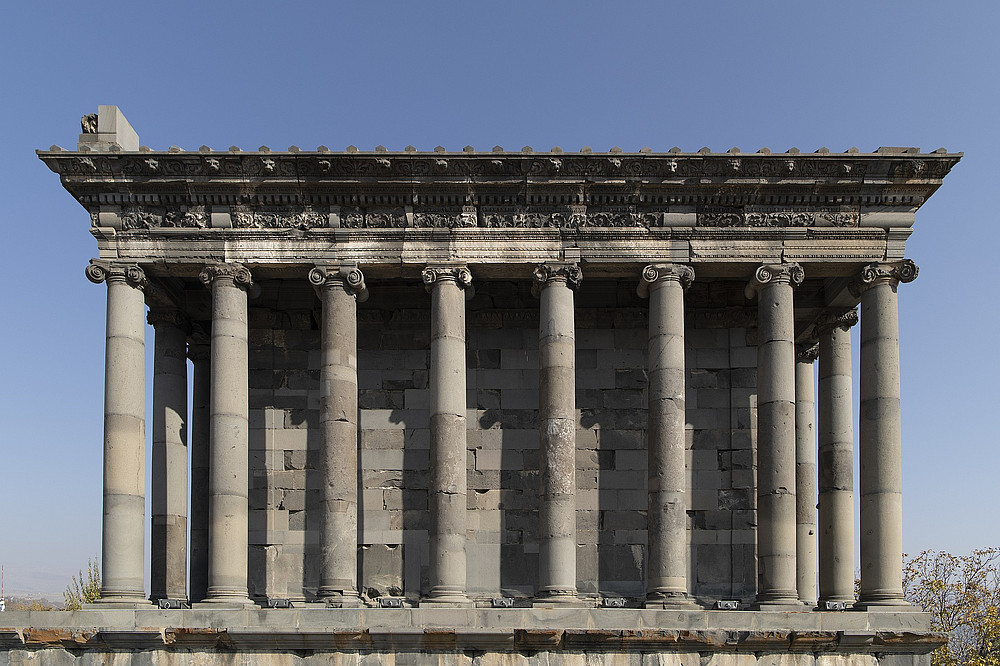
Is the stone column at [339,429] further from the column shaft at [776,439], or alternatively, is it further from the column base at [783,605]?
the column shaft at [776,439]

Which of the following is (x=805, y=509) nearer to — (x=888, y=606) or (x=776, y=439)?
(x=776, y=439)

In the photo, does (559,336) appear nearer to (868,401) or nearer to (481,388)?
(481,388)

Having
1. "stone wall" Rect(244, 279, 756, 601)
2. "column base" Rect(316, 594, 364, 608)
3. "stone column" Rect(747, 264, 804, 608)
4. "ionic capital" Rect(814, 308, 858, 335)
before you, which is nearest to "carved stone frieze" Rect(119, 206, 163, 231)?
"stone wall" Rect(244, 279, 756, 601)

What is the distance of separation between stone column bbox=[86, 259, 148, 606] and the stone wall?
128 inches

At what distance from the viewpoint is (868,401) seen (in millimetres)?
21422

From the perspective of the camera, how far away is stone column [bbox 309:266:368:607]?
2052 centimetres

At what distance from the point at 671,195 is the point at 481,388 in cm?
646

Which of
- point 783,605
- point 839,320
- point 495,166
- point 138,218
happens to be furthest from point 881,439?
point 138,218

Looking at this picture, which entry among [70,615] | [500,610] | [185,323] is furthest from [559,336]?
[70,615]

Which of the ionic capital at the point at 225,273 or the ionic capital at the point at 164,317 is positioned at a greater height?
the ionic capital at the point at 225,273

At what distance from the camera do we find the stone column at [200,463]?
23.9m

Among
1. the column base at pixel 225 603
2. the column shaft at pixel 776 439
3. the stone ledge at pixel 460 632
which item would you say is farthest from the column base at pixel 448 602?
the column shaft at pixel 776 439

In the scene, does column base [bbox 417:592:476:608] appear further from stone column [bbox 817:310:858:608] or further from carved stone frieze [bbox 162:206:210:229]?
carved stone frieze [bbox 162:206:210:229]

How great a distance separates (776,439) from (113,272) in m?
14.4
